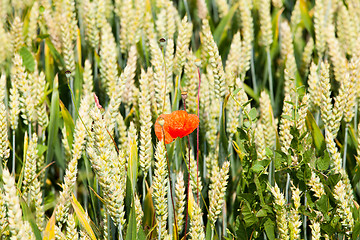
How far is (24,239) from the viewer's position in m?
0.61

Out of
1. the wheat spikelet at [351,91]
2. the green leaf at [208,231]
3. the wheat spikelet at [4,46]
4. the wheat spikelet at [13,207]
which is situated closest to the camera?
the wheat spikelet at [13,207]

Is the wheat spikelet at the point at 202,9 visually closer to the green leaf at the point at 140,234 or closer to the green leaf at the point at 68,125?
the green leaf at the point at 68,125

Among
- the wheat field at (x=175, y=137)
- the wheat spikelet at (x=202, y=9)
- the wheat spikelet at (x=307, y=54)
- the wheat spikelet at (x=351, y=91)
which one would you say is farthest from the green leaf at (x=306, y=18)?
the wheat spikelet at (x=351, y=91)

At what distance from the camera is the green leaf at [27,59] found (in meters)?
1.21

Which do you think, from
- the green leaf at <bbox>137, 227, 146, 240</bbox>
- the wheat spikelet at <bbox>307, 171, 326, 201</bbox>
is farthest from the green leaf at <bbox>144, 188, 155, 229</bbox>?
the wheat spikelet at <bbox>307, 171, 326, 201</bbox>

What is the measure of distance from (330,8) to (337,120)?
69cm

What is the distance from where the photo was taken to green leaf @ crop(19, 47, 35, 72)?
1207 millimetres

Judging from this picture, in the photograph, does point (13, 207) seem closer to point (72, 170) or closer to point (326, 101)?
point (72, 170)

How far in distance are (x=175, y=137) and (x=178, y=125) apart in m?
0.03

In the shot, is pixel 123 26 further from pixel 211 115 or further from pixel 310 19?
pixel 310 19

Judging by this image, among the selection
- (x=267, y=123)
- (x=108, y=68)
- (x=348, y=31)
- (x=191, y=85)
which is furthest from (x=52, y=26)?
(x=348, y=31)

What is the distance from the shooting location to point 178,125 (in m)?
0.80

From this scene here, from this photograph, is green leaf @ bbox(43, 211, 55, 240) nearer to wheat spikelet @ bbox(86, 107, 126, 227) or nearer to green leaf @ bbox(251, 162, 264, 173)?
wheat spikelet @ bbox(86, 107, 126, 227)

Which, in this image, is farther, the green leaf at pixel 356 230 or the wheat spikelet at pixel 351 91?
the wheat spikelet at pixel 351 91
